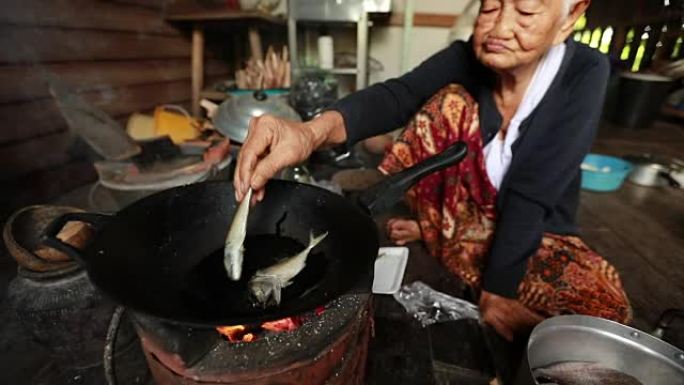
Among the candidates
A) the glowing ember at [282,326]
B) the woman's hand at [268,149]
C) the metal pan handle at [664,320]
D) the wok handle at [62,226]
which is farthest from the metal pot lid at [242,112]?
the metal pan handle at [664,320]

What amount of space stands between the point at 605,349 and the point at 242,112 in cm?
261

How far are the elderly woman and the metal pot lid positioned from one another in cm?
128

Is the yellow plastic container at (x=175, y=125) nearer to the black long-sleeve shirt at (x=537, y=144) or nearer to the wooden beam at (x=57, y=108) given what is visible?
the wooden beam at (x=57, y=108)

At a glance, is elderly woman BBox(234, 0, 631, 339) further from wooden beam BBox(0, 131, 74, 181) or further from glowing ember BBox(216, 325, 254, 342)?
wooden beam BBox(0, 131, 74, 181)

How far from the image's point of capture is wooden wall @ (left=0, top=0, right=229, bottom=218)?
2.33 m

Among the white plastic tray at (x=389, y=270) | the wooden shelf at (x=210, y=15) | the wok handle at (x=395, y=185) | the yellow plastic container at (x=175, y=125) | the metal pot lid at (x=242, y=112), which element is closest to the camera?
the wok handle at (x=395, y=185)

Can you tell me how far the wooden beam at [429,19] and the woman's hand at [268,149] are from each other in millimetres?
3855

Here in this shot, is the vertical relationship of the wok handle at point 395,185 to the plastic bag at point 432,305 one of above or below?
above

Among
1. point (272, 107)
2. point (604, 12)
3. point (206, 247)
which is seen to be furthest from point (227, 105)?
point (604, 12)

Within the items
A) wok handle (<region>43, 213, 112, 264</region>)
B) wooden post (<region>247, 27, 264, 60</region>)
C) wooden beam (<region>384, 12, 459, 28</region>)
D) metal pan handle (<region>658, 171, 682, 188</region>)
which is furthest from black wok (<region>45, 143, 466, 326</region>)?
wooden beam (<region>384, 12, 459, 28</region>)

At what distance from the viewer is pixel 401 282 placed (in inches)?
72.4

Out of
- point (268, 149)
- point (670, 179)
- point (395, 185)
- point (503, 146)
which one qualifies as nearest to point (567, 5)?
point (503, 146)

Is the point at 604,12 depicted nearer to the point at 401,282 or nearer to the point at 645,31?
the point at 645,31

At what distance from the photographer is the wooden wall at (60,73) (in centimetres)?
233
